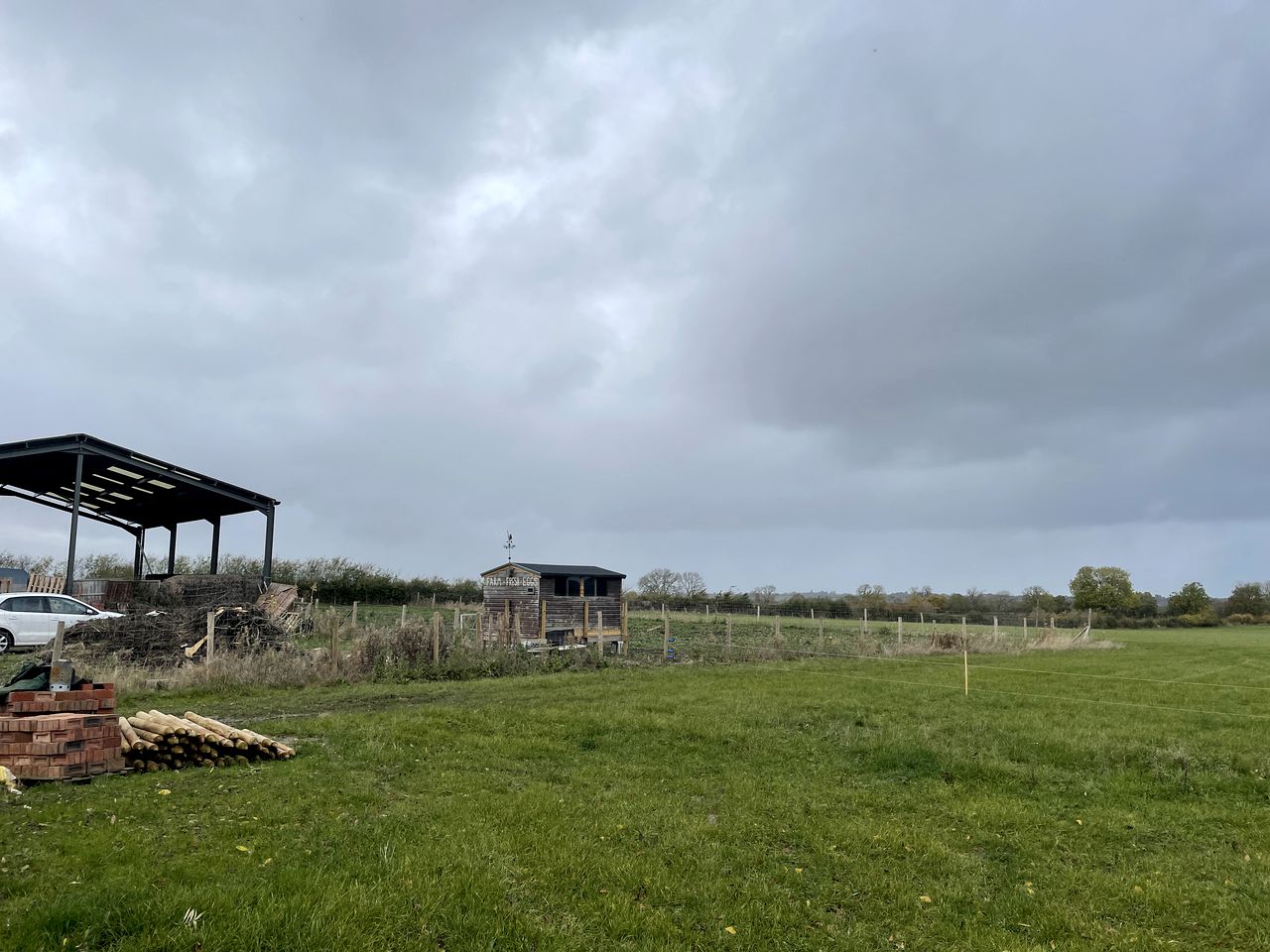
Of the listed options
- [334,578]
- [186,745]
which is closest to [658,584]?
[334,578]

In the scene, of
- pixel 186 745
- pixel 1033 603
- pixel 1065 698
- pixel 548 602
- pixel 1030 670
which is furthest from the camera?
pixel 1033 603

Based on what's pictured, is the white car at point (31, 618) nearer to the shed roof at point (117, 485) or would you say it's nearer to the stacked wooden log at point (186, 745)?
the shed roof at point (117, 485)

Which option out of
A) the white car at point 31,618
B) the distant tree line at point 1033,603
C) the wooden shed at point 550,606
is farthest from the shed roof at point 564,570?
the distant tree line at point 1033,603

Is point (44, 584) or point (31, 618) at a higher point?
point (44, 584)

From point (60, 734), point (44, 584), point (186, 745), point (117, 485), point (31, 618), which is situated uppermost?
point (117, 485)

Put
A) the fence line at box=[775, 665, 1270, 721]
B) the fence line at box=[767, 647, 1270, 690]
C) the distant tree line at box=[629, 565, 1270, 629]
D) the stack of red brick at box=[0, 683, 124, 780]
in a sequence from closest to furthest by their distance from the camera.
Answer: the stack of red brick at box=[0, 683, 124, 780], the fence line at box=[775, 665, 1270, 721], the fence line at box=[767, 647, 1270, 690], the distant tree line at box=[629, 565, 1270, 629]

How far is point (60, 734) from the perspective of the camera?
25.1ft

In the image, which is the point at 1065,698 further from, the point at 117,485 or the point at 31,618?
the point at 117,485

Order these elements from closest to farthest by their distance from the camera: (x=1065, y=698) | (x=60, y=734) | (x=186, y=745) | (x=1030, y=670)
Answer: (x=60, y=734)
(x=186, y=745)
(x=1065, y=698)
(x=1030, y=670)

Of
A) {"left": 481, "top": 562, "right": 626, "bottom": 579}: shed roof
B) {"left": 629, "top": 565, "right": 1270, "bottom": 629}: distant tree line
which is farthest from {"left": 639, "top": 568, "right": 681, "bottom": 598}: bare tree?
{"left": 481, "top": 562, "right": 626, "bottom": 579}: shed roof

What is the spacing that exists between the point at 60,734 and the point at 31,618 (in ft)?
51.6

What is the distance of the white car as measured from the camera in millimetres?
A: 19609

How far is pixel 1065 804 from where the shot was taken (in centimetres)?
809

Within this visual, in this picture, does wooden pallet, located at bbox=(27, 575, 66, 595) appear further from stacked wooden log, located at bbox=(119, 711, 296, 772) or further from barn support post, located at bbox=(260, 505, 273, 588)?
stacked wooden log, located at bbox=(119, 711, 296, 772)
